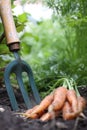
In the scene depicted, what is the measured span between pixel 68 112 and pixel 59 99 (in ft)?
0.42

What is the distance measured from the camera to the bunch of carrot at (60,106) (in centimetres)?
152

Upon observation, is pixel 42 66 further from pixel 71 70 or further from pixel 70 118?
pixel 70 118

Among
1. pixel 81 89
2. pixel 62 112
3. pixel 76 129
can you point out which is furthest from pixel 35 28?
pixel 76 129

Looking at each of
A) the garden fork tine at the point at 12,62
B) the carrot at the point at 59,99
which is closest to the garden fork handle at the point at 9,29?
the garden fork tine at the point at 12,62

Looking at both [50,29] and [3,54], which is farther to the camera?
[50,29]

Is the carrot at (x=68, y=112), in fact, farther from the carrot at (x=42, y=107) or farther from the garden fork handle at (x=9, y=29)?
the garden fork handle at (x=9, y=29)

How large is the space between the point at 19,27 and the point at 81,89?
59 cm

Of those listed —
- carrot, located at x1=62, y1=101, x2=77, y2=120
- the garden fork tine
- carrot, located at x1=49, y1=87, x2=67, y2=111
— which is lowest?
carrot, located at x1=62, y1=101, x2=77, y2=120

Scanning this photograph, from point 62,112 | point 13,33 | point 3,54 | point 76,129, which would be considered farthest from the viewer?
point 3,54

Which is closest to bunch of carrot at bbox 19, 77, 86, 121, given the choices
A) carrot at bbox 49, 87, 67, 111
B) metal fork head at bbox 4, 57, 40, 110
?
carrot at bbox 49, 87, 67, 111

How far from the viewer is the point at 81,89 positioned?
2182 mm

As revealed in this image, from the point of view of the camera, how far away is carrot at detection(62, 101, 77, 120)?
1.49 metres

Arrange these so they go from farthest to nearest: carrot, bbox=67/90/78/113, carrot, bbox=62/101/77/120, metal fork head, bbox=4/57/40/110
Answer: metal fork head, bbox=4/57/40/110 < carrot, bbox=67/90/78/113 < carrot, bbox=62/101/77/120

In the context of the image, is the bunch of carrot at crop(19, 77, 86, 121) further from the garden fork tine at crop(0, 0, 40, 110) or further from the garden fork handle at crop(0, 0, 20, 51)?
the garden fork handle at crop(0, 0, 20, 51)
